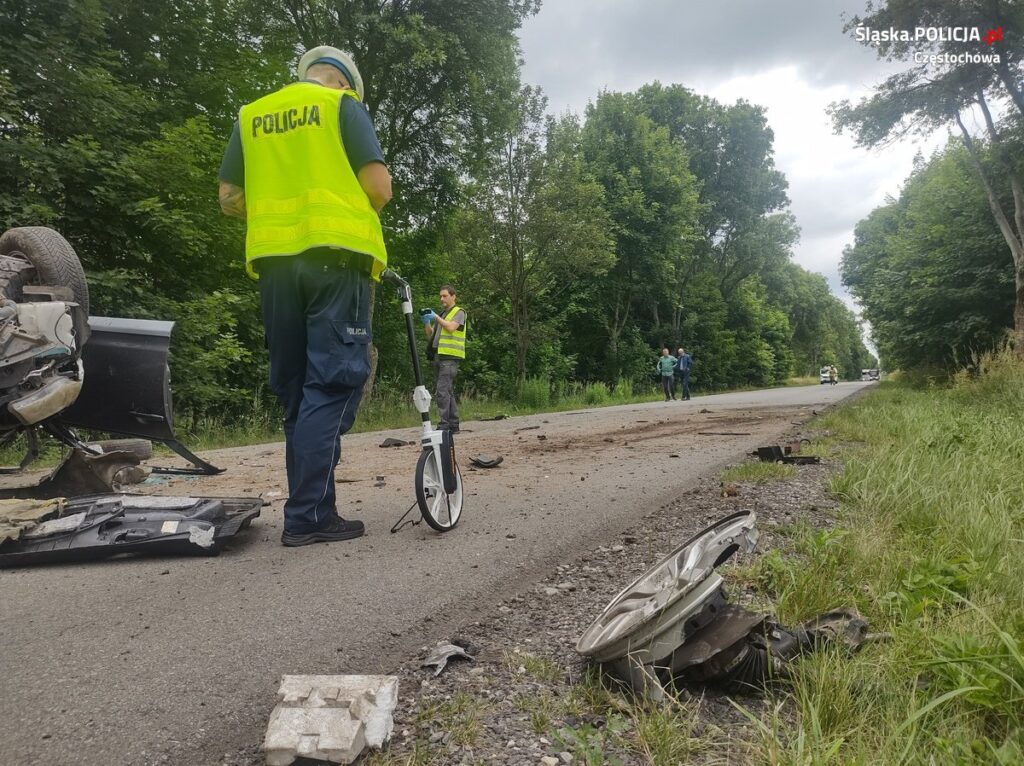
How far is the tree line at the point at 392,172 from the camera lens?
852 centimetres

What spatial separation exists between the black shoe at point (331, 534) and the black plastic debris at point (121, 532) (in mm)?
255

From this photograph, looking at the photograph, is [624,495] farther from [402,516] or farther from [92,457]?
[92,457]

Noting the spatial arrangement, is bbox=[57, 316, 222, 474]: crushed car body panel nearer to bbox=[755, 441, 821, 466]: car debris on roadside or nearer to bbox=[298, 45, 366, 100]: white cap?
bbox=[298, 45, 366, 100]: white cap

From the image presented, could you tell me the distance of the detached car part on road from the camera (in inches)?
60.4

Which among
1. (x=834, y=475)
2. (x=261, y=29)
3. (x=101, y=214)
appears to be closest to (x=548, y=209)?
(x=261, y=29)

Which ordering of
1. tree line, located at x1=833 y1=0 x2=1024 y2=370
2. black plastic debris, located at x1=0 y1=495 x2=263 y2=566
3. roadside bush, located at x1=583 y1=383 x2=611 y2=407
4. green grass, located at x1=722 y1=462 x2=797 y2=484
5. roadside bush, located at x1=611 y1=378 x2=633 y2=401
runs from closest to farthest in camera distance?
1. black plastic debris, located at x1=0 y1=495 x2=263 y2=566
2. green grass, located at x1=722 y1=462 x2=797 y2=484
3. tree line, located at x1=833 y1=0 x2=1024 y2=370
4. roadside bush, located at x1=583 y1=383 x2=611 y2=407
5. roadside bush, located at x1=611 y1=378 x2=633 y2=401

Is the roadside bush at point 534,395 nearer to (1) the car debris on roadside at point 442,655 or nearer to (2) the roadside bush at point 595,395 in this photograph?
(2) the roadside bush at point 595,395

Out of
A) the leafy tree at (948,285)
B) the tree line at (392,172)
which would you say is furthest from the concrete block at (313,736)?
the leafy tree at (948,285)

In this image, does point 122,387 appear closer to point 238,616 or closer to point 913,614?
point 238,616

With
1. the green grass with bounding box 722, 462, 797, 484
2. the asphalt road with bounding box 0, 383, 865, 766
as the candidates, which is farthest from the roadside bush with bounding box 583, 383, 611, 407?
the asphalt road with bounding box 0, 383, 865, 766

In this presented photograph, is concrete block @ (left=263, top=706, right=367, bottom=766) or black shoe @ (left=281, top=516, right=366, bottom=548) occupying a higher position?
black shoe @ (left=281, top=516, right=366, bottom=548)

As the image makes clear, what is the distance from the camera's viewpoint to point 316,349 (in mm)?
2867

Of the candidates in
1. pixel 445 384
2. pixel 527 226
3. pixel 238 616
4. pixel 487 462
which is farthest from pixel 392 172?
pixel 238 616

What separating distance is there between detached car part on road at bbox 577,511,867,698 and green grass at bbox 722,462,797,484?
8.71 feet
